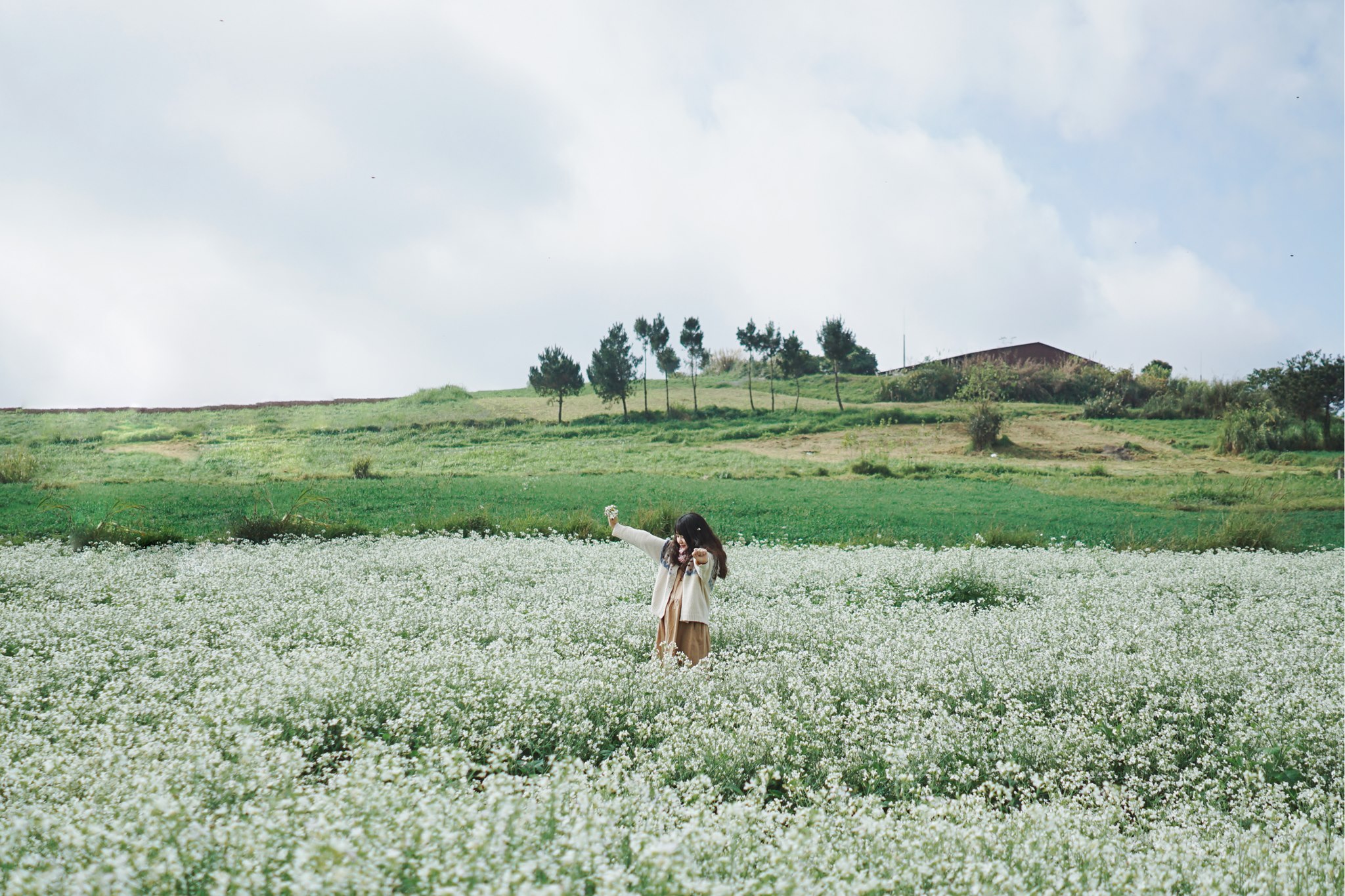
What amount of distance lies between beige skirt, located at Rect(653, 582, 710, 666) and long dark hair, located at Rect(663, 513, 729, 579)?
0.29 metres

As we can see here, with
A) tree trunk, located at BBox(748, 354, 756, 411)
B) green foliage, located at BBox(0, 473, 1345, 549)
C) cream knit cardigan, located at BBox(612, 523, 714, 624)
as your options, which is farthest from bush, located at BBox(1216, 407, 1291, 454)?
cream knit cardigan, located at BBox(612, 523, 714, 624)

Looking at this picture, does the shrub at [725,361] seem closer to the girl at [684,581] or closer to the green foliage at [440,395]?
the green foliage at [440,395]

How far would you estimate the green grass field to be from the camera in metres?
11.3

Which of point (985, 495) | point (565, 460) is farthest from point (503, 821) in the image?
point (985, 495)

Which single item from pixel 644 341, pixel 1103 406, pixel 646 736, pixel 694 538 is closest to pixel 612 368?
pixel 644 341

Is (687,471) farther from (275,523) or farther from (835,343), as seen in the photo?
(275,523)

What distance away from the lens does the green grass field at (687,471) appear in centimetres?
1129

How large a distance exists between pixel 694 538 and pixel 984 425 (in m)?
11.4

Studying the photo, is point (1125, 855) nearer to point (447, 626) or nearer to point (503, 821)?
point (503, 821)

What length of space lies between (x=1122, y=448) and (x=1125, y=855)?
45.9 ft

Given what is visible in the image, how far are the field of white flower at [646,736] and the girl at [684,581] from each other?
12.2 inches

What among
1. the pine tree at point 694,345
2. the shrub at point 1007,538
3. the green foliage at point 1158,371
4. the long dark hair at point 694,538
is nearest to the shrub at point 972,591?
the long dark hair at point 694,538

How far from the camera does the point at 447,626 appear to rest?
7.25m

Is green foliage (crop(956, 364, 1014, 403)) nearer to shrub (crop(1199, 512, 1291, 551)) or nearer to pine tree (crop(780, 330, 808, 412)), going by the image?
pine tree (crop(780, 330, 808, 412))
